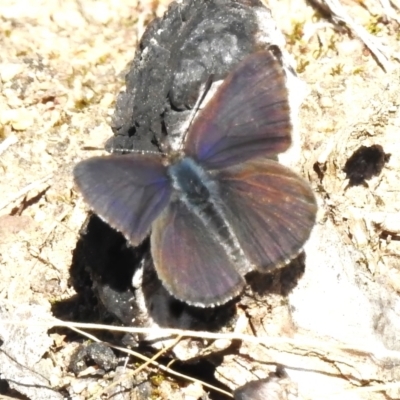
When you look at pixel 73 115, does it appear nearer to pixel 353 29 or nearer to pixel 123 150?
pixel 123 150

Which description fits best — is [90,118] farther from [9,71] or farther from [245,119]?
[245,119]

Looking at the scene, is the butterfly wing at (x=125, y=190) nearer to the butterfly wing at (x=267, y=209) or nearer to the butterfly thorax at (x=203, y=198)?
the butterfly thorax at (x=203, y=198)

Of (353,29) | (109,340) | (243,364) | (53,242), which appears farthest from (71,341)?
(353,29)

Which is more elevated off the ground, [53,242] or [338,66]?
[338,66]

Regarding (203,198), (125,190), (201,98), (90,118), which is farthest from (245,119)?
(90,118)

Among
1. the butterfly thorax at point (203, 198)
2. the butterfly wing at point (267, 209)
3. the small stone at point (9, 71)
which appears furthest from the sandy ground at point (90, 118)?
the butterfly thorax at point (203, 198)

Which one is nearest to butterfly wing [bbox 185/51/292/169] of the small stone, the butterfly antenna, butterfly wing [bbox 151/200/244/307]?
the butterfly antenna
